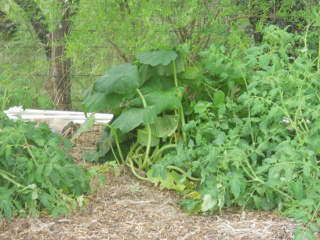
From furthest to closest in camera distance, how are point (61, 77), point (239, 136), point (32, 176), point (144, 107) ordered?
point (61, 77) < point (144, 107) < point (239, 136) < point (32, 176)

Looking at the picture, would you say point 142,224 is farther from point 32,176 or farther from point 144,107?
point 144,107

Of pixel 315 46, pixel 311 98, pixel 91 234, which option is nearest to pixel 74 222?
pixel 91 234

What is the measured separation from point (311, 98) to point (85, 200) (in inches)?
A: 69.7

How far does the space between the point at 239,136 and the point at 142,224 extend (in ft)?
3.42

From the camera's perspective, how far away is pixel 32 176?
11.4ft

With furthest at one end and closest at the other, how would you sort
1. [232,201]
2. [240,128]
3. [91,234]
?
[240,128]
[232,201]
[91,234]

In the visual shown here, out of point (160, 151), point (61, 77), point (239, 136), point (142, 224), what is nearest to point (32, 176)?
point (142, 224)

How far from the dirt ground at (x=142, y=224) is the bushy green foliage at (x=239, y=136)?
0.11 meters

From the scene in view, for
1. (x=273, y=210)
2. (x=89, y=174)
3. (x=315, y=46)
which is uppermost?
(x=315, y=46)

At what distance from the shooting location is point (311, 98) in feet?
12.5

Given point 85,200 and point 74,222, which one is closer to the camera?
point 74,222

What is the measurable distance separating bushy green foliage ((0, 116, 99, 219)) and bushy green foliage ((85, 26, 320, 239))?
669mm

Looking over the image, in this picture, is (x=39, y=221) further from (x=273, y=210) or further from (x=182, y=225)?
(x=273, y=210)

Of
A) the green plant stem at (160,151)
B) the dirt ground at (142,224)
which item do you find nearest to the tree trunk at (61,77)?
the green plant stem at (160,151)
